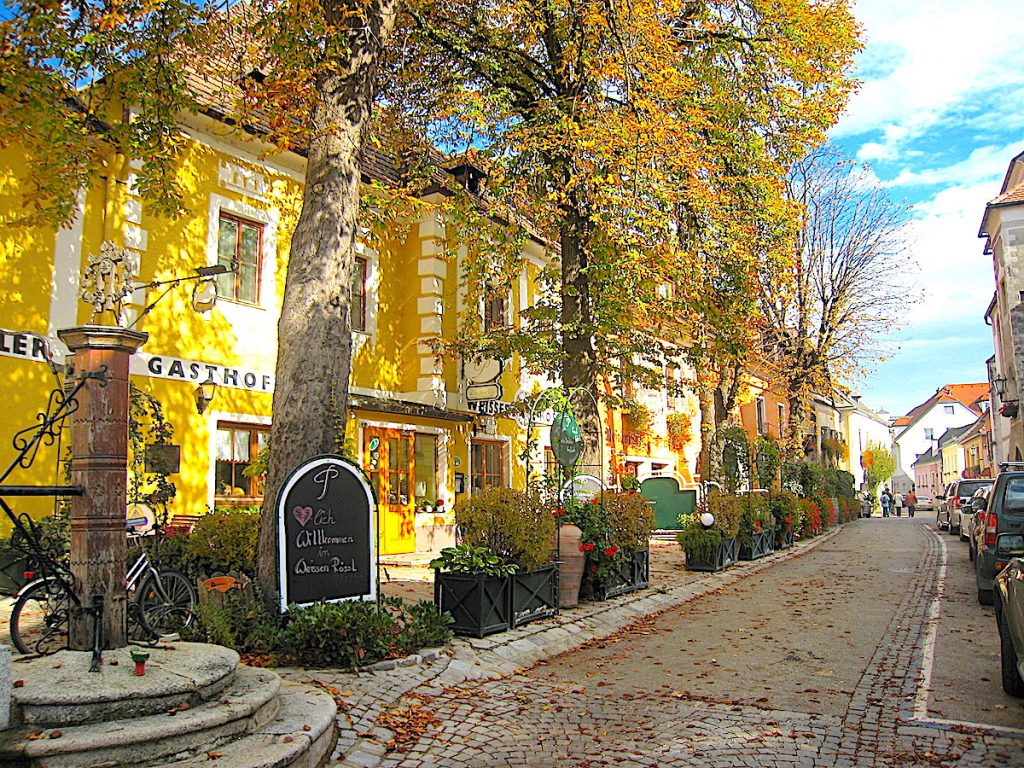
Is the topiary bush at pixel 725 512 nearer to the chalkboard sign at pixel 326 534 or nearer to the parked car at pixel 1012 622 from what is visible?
the parked car at pixel 1012 622

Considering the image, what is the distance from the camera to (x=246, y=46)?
11.3 metres

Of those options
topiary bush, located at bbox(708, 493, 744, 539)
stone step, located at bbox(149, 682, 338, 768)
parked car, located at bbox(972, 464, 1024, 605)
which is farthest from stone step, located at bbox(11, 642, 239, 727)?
topiary bush, located at bbox(708, 493, 744, 539)

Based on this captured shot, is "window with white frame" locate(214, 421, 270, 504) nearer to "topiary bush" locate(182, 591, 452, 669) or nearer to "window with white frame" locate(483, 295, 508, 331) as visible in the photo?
"topiary bush" locate(182, 591, 452, 669)

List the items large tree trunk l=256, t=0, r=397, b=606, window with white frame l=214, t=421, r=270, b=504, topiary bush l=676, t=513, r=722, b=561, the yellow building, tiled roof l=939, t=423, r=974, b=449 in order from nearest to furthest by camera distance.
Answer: large tree trunk l=256, t=0, r=397, b=606 → the yellow building → window with white frame l=214, t=421, r=270, b=504 → topiary bush l=676, t=513, r=722, b=561 → tiled roof l=939, t=423, r=974, b=449

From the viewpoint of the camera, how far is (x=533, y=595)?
9.32 metres

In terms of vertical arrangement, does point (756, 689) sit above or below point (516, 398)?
below

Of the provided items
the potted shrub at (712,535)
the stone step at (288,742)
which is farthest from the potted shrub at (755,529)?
the stone step at (288,742)

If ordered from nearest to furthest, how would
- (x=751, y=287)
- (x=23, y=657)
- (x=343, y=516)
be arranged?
(x=23, y=657), (x=343, y=516), (x=751, y=287)

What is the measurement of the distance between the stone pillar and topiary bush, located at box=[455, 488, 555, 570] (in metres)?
4.52

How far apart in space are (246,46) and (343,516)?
22.9 feet

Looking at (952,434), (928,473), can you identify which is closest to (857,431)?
(952,434)

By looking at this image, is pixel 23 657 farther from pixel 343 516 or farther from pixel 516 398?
pixel 516 398

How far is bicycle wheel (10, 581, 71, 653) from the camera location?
640 cm

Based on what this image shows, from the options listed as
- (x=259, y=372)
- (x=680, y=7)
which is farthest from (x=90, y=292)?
(x=680, y=7)
